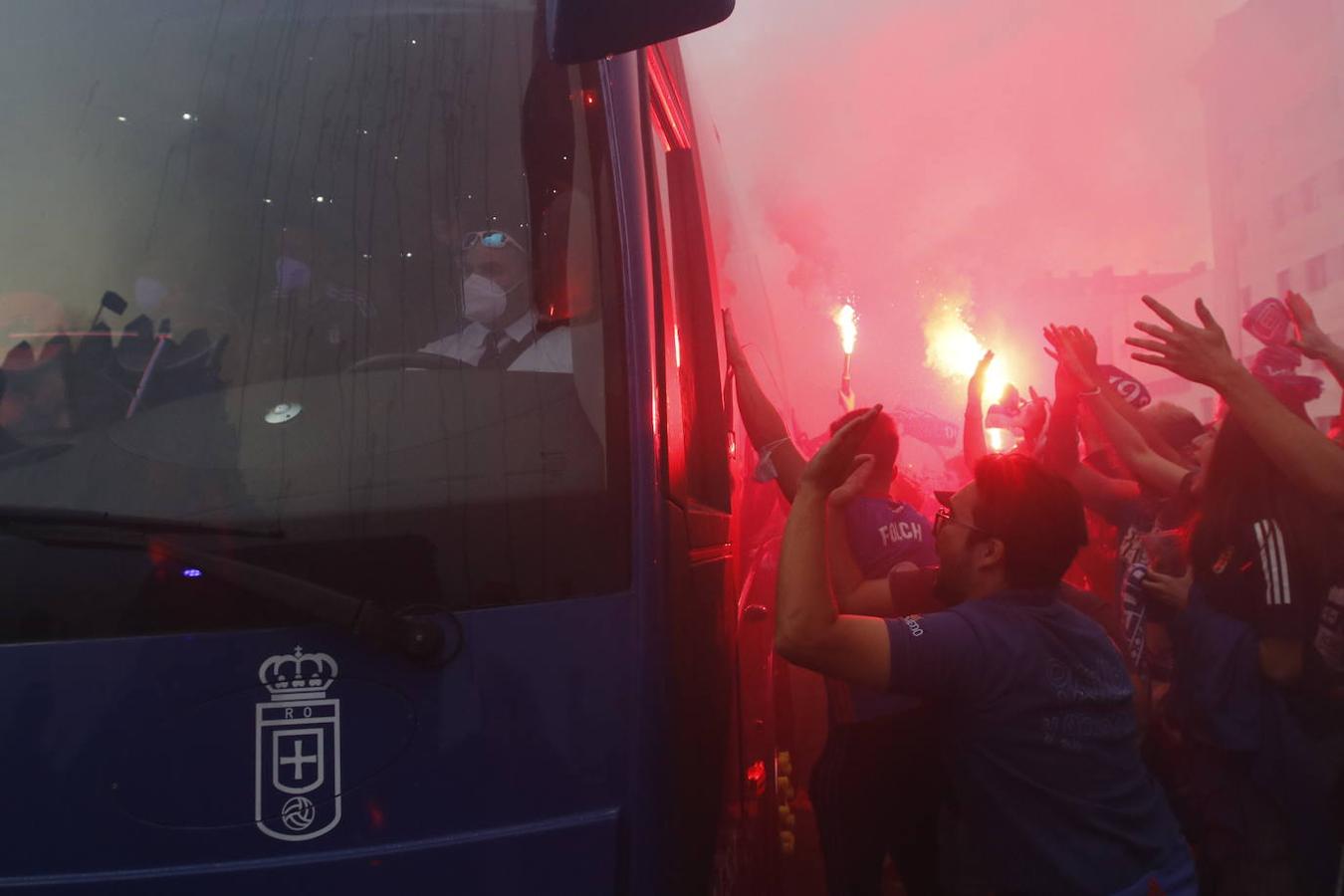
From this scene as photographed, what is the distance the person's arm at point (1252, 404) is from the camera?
2717mm

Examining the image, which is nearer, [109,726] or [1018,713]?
[109,726]

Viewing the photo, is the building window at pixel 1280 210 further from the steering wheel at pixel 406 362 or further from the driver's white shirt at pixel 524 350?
the steering wheel at pixel 406 362

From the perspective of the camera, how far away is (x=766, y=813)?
352 centimetres

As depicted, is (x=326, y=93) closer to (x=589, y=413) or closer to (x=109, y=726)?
(x=589, y=413)

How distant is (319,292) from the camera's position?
2.04 m

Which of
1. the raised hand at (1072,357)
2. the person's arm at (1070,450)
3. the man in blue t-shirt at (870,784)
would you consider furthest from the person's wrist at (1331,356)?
the man in blue t-shirt at (870,784)

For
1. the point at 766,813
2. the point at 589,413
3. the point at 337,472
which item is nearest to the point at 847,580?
the point at 766,813

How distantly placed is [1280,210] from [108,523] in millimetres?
10596

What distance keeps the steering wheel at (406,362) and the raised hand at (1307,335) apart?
280cm

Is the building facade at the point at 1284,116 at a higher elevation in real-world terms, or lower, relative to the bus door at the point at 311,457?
higher

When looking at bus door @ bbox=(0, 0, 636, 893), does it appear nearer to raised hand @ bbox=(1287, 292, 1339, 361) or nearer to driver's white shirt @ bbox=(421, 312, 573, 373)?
driver's white shirt @ bbox=(421, 312, 573, 373)

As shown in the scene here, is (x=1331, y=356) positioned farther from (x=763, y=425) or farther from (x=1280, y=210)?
(x=1280, y=210)

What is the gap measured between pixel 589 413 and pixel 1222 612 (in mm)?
2198

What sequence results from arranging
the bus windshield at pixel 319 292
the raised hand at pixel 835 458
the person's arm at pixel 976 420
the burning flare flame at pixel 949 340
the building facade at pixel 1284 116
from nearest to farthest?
the bus windshield at pixel 319 292, the raised hand at pixel 835 458, the person's arm at pixel 976 420, the building facade at pixel 1284 116, the burning flare flame at pixel 949 340
